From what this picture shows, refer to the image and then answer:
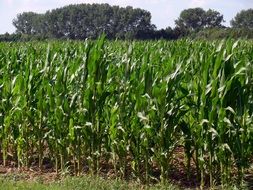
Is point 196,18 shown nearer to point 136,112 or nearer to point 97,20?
point 97,20

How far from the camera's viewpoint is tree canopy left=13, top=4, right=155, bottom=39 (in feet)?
213

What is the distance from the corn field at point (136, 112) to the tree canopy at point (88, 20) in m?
55.2

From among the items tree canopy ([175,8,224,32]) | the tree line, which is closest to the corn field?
the tree line

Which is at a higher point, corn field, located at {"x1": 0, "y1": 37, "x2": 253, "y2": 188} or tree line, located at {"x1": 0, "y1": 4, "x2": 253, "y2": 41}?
tree line, located at {"x1": 0, "y1": 4, "x2": 253, "y2": 41}

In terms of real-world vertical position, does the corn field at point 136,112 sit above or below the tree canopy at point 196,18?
below

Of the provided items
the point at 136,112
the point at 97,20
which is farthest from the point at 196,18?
the point at 136,112

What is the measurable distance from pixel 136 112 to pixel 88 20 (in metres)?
60.8

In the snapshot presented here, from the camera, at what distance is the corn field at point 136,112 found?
18.3ft

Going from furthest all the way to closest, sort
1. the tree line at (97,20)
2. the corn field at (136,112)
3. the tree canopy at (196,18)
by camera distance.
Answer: the tree canopy at (196,18), the tree line at (97,20), the corn field at (136,112)

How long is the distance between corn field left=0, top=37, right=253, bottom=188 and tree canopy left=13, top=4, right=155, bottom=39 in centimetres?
Answer: 5523

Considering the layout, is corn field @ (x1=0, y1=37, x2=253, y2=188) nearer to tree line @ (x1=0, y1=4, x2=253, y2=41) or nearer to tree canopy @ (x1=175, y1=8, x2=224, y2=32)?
tree line @ (x1=0, y1=4, x2=253, y2=41)

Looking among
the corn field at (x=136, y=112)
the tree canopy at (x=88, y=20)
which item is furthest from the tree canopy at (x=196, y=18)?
the corn field at (x=136, y=112)

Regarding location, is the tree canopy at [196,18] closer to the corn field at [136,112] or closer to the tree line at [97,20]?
the tree line at [97,20]

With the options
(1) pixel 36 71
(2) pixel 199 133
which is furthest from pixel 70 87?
(2) pixel 199 133
